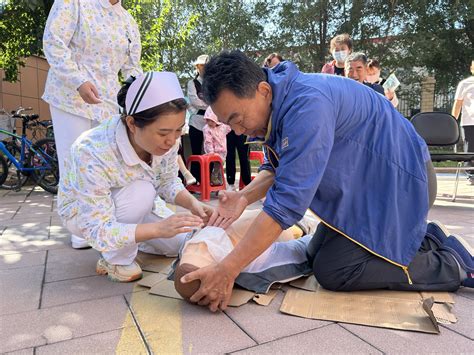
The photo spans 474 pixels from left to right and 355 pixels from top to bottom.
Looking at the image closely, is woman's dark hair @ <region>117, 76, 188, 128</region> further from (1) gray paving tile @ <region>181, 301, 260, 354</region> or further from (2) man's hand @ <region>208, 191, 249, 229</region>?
(1) gray paving tile @ <region>181, 301, 260, 354</region>

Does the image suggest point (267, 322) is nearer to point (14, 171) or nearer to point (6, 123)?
point (14, 171)

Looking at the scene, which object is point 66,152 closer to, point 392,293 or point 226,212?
point 226,212

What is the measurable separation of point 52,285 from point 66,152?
99 cm

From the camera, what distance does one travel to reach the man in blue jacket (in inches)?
63.5

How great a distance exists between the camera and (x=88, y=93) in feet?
8.54

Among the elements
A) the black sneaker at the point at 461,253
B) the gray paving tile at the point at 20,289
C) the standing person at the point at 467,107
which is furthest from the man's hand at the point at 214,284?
the standing person at the point at 467,107

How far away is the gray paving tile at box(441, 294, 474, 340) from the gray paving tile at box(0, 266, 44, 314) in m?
1.82

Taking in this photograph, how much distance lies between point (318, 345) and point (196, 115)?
4269 millimetres

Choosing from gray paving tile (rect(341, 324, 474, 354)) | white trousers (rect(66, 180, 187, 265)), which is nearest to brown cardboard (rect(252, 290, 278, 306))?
gray paving tile (rect(341, 324, 474, 354))

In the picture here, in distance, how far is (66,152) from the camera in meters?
2.81

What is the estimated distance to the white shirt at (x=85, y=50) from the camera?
105 inches

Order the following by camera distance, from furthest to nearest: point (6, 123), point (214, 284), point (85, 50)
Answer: point (6, 123)
point (85, 50)
point (214, 284)

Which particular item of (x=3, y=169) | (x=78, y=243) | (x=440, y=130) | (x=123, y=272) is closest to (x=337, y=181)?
(x=123, y=272)

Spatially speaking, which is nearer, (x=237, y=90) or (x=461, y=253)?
(x=237, y=90)
